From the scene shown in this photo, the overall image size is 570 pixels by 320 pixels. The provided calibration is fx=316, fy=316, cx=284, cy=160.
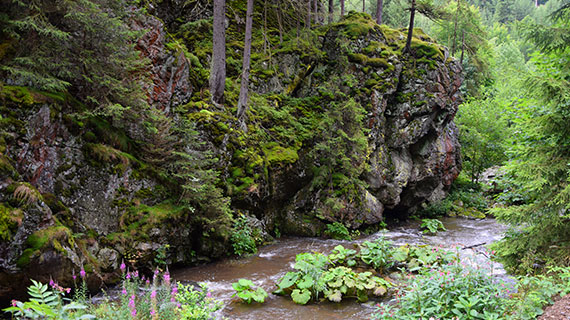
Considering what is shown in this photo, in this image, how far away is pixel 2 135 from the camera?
5.75m

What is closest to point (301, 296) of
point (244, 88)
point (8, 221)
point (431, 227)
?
point (8, 221)

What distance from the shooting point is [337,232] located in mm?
12648

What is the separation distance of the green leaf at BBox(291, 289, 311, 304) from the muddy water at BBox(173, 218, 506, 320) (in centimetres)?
11

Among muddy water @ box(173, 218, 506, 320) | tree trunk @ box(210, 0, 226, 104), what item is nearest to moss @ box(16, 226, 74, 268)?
A: muddy water @ box(173, 218, 506, 320)

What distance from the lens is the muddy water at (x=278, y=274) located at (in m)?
6.09

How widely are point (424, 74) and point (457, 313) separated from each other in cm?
1488

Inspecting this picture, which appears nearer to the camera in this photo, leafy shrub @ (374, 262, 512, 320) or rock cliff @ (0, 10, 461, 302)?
leafy shrub @ (374, 262, 512, 320)

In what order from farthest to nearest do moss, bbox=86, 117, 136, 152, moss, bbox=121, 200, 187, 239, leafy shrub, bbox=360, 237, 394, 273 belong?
leafy shrub, bbox=360, 237, 394, 273 → moss, bbox=86, 117, 136, 152 → moss, bbox=121, 200, 187, 239

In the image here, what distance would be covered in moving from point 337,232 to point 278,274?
492 centimetres

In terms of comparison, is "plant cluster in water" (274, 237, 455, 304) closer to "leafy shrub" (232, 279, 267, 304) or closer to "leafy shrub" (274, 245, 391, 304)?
"leafy shrub" (274, 245, 391, 304)

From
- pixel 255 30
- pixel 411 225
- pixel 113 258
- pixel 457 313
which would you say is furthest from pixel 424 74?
pixel 113 258

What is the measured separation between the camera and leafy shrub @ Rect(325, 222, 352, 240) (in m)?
12.5

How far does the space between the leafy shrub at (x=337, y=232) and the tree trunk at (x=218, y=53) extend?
661 centimetres

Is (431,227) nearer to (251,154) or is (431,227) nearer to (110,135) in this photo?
Answer: (251,154)
